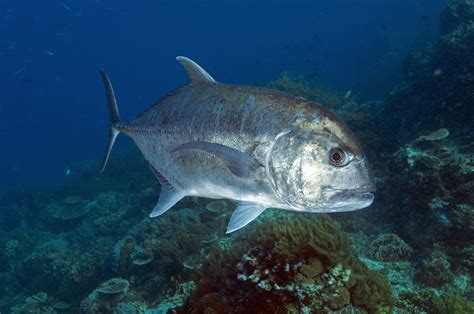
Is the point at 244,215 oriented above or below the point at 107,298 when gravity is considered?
above

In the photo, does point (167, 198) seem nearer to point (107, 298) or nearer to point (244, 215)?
point (244, 215)

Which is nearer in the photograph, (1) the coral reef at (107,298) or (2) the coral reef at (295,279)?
(2) the coral reef at (295,279)

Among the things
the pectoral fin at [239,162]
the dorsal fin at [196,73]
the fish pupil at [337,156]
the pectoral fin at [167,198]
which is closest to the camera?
the fish pupil at [337,156]

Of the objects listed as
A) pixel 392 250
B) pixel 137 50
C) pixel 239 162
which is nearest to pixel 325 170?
pixel 239 162

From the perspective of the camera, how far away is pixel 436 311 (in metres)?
3.47

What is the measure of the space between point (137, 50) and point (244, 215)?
13781 centimetres

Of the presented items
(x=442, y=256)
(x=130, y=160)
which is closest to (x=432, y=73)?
(x=442, y=256)

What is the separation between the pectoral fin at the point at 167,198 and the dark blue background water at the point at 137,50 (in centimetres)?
2847

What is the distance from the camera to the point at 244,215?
2787mm

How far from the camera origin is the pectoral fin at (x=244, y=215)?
273 centimetres

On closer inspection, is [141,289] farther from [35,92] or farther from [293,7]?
[35,92]

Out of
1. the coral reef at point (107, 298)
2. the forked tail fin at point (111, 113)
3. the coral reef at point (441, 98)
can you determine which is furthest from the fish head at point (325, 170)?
the coral reef at point (107, 298)

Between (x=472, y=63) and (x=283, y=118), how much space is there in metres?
7.22

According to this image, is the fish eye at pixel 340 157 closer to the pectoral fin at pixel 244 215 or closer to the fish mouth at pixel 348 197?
the fish mouth at pixel 348 197
